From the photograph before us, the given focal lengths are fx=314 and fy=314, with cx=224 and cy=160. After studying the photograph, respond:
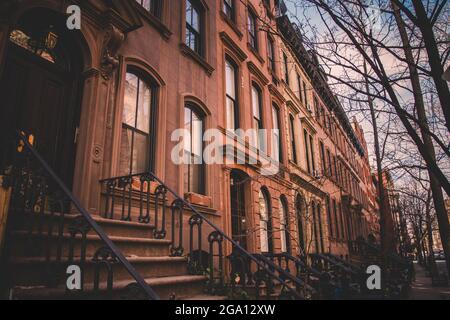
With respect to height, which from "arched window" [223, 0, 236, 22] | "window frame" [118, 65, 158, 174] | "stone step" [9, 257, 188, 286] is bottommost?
"stone step" [9, 257, 188, 286]

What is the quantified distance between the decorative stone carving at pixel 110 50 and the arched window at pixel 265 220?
22.1ft

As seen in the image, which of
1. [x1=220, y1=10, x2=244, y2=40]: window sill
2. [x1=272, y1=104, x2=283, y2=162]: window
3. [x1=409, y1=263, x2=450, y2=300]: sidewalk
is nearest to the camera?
[x1=409, y1=263, x2=450, y2=300]: sidewalk

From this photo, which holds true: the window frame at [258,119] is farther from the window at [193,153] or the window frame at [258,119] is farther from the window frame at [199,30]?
the window at [193,153]

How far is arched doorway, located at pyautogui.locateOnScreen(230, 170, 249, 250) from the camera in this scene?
9.61m

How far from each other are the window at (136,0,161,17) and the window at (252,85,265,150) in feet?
17.5

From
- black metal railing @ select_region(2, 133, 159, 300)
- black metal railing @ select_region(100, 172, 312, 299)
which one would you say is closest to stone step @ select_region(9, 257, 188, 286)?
black metal railing @ select_region(2, 133, 159, 300)

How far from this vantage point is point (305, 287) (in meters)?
4.37

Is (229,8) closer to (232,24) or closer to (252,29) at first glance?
(232,24)

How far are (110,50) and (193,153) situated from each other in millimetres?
3184

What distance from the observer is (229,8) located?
12188mm

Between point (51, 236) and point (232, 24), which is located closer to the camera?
point (51, 236)

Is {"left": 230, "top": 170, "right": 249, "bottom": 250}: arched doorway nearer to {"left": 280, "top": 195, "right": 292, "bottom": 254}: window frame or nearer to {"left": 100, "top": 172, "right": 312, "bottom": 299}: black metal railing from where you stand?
{"left": 280, "top": 195, "right": 292, "bottom": 254}: window frame

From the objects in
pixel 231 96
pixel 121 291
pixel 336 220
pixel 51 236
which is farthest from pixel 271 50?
pixel 121 291
